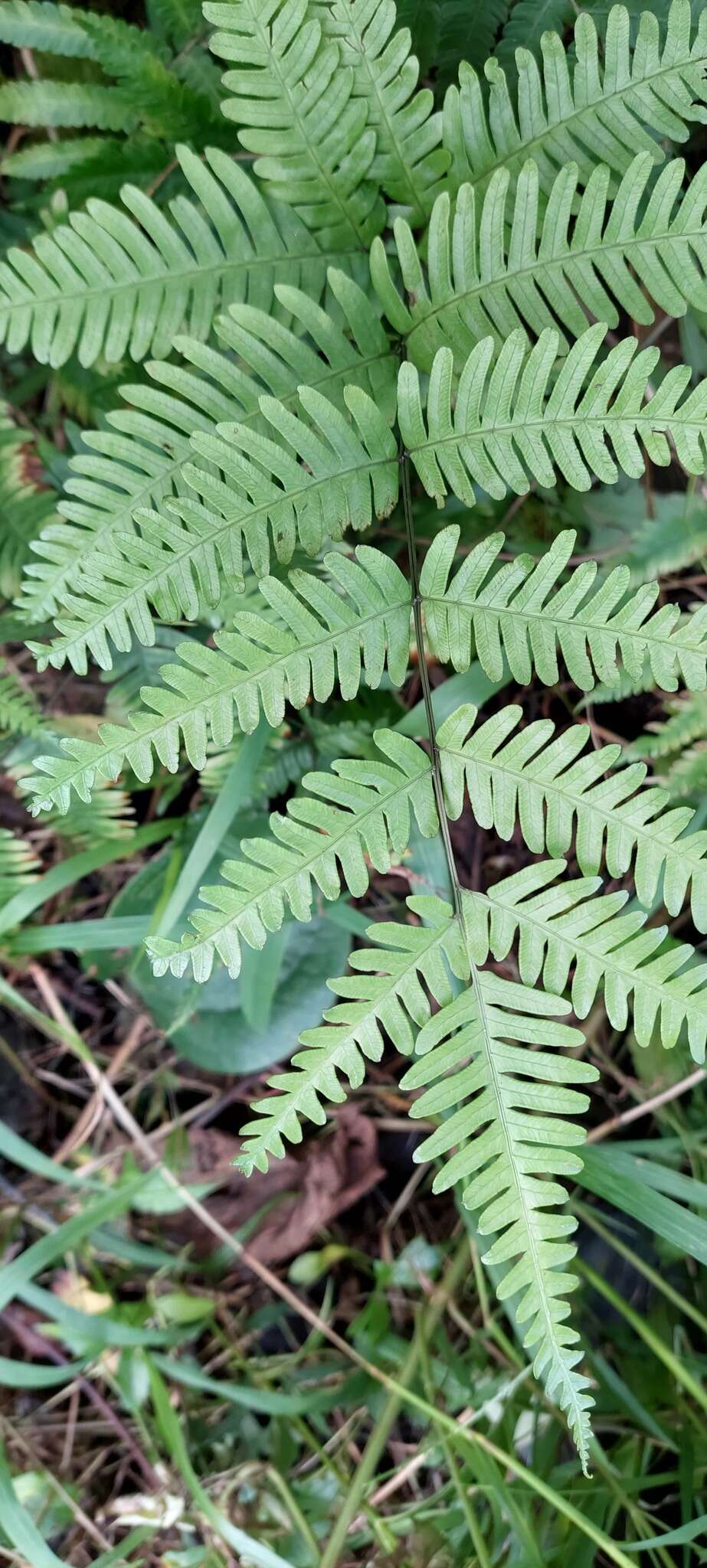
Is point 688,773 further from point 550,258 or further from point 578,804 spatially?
point 550,258

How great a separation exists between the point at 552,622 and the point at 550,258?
0.46 m

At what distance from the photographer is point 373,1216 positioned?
2180 millimetres

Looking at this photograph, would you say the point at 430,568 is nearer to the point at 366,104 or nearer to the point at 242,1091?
the point at 366,104

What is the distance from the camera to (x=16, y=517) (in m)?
1.71

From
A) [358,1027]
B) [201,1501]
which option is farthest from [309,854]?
[201,1501]

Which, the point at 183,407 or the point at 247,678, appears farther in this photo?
the point at 183,407

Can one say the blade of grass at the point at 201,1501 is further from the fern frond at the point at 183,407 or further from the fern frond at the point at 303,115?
the fern frond at the point at 303,115

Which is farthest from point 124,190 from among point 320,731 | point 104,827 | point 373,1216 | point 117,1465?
point 117,1465

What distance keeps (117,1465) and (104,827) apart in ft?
4.76

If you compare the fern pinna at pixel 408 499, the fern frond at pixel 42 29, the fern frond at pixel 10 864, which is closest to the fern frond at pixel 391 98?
the fern pinna at pixel 408 499

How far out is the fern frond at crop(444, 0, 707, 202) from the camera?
116cm

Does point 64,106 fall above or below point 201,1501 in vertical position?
above

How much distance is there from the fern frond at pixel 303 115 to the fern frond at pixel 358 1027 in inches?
37.1

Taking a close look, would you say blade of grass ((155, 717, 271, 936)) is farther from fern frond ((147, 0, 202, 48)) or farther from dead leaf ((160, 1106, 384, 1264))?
fern frond ((147, 0, 202, 48))
